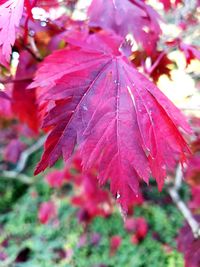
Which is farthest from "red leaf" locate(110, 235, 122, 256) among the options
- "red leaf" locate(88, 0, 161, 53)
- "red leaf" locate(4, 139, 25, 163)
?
"red leaf" locate(88, 0, 161, 53)

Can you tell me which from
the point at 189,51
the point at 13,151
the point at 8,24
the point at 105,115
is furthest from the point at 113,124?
the point at 13,151

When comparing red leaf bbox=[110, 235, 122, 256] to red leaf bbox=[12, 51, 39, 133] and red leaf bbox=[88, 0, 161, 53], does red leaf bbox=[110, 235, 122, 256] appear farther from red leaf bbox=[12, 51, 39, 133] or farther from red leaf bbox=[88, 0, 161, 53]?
red leaf bbox=[88, 0, 161, 53]

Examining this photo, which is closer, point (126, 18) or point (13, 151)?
point (126, 18)

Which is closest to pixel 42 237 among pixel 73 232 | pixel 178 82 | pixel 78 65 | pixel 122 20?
pixel 73 232

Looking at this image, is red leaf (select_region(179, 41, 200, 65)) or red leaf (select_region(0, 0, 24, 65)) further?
red leaf (select_region(179, 41, 200, 65))

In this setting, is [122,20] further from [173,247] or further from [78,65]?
[173,247]

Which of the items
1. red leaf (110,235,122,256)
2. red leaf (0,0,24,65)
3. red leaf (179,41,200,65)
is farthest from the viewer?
red leaf (110,235,122,256)

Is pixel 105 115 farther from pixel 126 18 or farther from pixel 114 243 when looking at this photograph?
pixel 114 243
